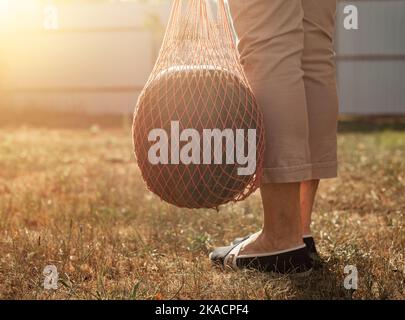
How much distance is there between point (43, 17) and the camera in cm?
1120

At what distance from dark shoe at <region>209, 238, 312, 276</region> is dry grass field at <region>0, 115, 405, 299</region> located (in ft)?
0.14

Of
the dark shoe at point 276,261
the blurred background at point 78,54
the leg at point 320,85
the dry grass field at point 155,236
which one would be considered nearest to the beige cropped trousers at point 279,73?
the leg at point 320,85

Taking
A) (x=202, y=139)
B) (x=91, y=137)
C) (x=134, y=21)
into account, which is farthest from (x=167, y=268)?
(x=134, y=21)

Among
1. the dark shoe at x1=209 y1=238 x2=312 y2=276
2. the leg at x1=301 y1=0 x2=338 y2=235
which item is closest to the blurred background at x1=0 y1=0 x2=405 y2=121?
the leg at x1=301 y1=0 x2=338 y2=235

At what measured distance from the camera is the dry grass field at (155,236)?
1.92 meters

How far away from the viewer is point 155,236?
102 inches

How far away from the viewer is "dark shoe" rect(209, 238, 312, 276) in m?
2.07

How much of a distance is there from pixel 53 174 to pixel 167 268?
2.12 m

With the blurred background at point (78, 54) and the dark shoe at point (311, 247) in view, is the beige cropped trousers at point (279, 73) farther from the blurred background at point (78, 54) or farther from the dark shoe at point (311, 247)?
the blurred background at point (78, 54)

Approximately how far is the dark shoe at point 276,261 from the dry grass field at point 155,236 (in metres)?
0.04

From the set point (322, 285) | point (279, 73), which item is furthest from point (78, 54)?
point (322, 285)

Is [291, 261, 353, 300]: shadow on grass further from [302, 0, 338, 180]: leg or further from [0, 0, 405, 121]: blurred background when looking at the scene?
[0, 0, 405, 121]: blurred background

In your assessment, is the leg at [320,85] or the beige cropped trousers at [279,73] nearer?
the beige cropped trousers at [279,73]

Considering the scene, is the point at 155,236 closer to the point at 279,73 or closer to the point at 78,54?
the point at 279,73
